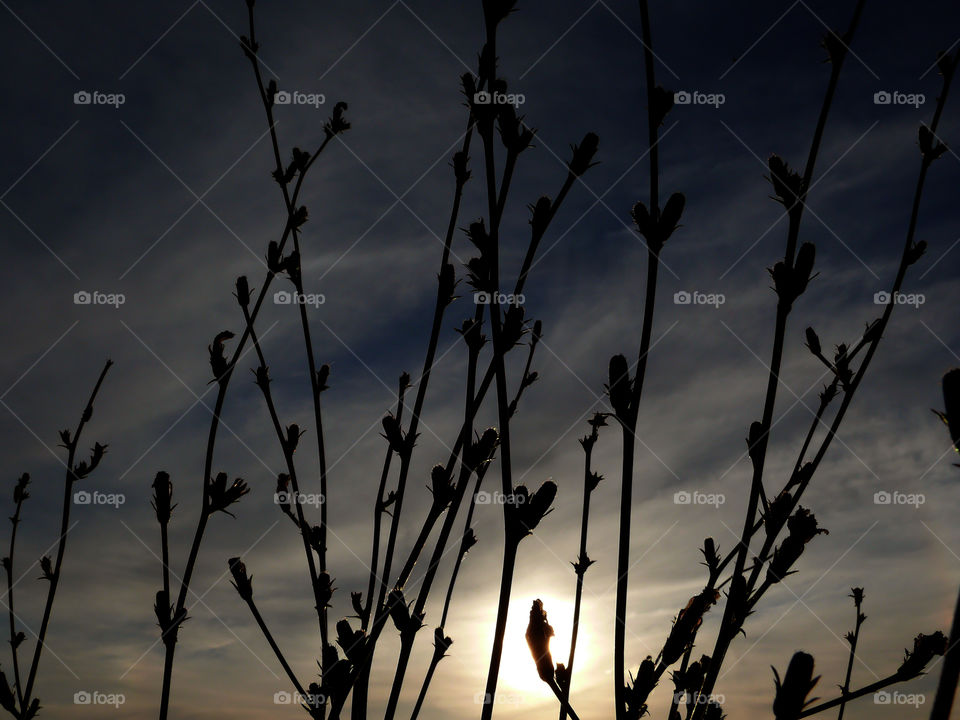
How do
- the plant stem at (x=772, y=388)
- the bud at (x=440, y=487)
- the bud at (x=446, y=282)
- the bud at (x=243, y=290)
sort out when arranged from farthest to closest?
the bud at (x=243, y=290) < the bud at (x=446, y=282) < the bud at (x=440, y=487) < the plant stem at (x=772, y=388)

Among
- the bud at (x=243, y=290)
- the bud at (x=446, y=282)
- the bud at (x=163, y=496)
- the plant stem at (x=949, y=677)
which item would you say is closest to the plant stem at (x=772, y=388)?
the plant stem at (x=949, y=677)

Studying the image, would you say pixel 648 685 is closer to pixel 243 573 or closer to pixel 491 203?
pixel 491 203

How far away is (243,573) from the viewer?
8.44 feet

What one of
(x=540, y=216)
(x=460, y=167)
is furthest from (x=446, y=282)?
(x=540, y=216)

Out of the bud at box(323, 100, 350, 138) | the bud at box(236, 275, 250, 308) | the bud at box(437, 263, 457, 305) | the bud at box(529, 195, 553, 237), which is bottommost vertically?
the bud at box(529, 195, 553, 237)

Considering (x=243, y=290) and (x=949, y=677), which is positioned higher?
(x=243, y=290)

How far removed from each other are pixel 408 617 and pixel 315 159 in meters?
2.55

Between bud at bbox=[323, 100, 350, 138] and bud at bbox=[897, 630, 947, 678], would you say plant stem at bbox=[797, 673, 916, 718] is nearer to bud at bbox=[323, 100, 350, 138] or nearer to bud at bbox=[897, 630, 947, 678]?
bud at bbox=[897, 630, 947, 678]

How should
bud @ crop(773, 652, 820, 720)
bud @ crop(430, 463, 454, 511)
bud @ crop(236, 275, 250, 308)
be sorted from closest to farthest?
bud @ crop(773, 652, 820, 720) < bud @ crop(430, 463, 454, 511) < bud @ crop(236, 275, 250, 308)

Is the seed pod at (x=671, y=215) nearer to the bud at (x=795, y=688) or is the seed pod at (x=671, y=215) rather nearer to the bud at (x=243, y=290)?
the bud at (x=795, y=688)

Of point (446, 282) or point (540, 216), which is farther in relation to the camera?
point (446, 282)

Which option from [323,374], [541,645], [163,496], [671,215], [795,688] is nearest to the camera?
[795,688]

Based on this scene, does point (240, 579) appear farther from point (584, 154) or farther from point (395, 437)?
point (584, 154)

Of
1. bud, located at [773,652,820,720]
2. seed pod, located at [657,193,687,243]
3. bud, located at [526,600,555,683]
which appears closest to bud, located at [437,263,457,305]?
seed pod, located at [657,193,687,243]
